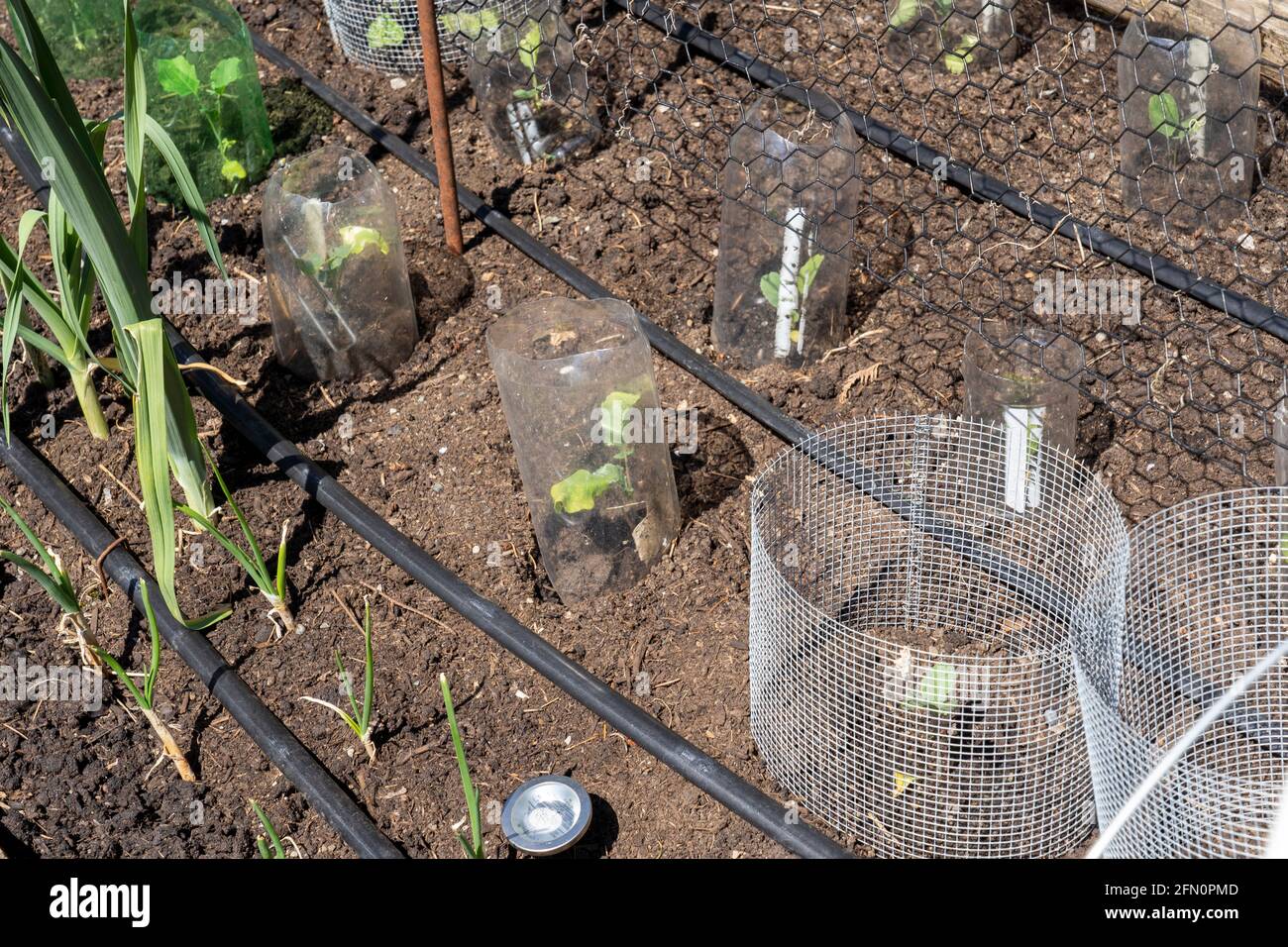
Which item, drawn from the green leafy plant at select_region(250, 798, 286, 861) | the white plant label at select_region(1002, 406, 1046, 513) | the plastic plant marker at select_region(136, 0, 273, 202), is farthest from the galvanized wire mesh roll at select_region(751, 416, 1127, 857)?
the plastic plant marker at select_region(136, 0, 273, 202)

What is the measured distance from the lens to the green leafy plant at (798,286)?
288 centimetres

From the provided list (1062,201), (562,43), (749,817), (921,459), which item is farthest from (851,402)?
(562,43)

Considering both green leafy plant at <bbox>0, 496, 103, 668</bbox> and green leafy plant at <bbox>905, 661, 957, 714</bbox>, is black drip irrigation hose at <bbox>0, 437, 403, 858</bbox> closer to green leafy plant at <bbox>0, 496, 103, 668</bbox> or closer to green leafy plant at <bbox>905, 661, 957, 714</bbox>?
green leafy plant at <bbox>0, 496, 103, 668</bbox>

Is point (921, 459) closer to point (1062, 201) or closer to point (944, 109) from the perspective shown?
point (1062, 201)

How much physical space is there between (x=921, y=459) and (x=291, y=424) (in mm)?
1314

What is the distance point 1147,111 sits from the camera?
3.19 m

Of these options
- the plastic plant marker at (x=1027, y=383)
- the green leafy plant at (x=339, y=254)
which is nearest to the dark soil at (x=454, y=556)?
the plastic plant marker at (x=1027, y=383)

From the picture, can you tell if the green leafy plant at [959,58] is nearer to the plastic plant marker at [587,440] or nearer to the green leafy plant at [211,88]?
the plastic plant marker at [587,440]

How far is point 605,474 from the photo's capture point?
Answer: 2479 millimetres

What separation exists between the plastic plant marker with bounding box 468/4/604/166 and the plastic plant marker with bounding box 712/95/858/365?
2.15 ft

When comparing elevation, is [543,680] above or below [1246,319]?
below

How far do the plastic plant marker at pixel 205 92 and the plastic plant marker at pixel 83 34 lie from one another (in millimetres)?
508

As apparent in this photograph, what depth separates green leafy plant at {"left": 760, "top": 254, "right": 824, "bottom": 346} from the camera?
2.88 m

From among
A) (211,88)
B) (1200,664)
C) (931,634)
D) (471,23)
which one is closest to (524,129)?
(471,23)
